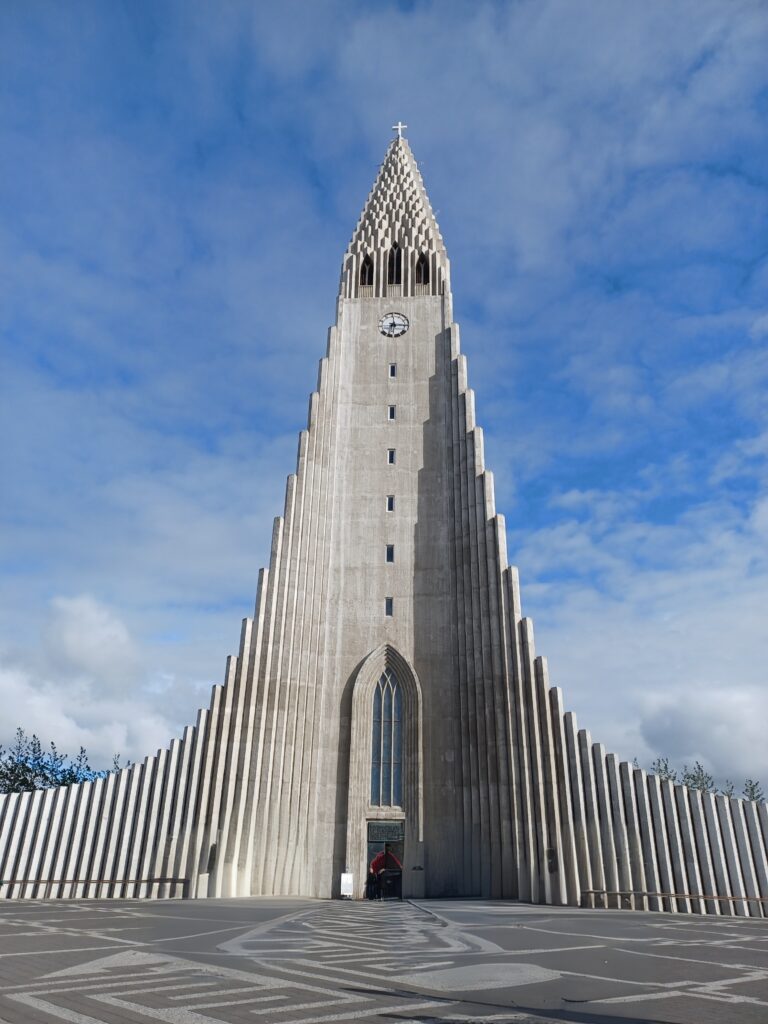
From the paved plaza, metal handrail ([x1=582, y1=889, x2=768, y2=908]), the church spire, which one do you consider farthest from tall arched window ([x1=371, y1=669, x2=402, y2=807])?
the church spire

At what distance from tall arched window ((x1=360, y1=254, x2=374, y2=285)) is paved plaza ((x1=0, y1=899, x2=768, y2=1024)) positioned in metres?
33.6

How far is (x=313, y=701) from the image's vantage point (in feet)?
97.8

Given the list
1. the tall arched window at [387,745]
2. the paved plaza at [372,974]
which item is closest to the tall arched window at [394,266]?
the tall arched window at [387,745]

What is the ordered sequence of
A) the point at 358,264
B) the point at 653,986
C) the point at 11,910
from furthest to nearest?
the point at 358,264 < the point at 11,910 < the point at 653,986

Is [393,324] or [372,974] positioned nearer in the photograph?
[372,974]

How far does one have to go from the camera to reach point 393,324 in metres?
38.1

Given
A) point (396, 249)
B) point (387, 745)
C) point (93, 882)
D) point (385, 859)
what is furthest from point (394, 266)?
point (93, 882)

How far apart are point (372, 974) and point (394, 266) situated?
124ft

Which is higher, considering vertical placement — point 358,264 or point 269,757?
point 358,264

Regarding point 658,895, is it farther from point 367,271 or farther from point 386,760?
point 367,271

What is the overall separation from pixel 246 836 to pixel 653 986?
2280 centimetres

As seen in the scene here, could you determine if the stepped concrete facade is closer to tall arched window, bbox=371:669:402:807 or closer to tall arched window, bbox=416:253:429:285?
tall arched window, bbox=371:669:402:807

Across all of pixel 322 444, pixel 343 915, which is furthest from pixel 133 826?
pixel 322 444

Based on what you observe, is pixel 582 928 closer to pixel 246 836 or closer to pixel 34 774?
pixel 246 836
